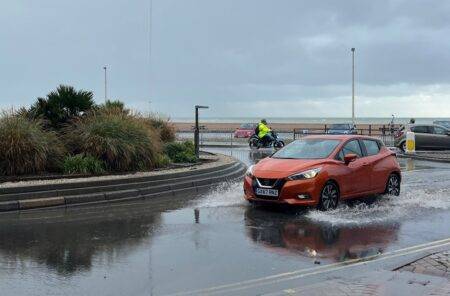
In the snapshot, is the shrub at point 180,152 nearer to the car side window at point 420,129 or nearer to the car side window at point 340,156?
the car side window at point 340,156

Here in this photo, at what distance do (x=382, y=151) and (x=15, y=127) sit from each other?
819 centimetres

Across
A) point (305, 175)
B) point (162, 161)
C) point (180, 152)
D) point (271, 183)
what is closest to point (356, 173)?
point (305, 175)

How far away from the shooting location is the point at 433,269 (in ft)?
23.1

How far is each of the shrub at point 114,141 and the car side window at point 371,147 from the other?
552 cm

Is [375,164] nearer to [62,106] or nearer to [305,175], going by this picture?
[305,175]

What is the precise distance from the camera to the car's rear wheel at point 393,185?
13.1 m

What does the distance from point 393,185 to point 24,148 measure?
8.25 meters

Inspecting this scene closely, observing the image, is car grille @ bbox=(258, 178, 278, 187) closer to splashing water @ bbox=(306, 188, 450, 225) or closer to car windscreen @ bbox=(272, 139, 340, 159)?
splashing water @ bbox=(306, 188, 450, 225)

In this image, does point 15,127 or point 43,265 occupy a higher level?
point 15,127

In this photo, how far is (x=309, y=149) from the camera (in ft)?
40.5

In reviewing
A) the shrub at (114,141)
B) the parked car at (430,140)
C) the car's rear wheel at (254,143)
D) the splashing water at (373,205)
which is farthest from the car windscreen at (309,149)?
the car's rear wheel at (254,143)

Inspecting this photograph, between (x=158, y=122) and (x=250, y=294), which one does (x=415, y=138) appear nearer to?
(x=158, y=122)

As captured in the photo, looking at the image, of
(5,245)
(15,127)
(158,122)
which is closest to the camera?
(5,245)

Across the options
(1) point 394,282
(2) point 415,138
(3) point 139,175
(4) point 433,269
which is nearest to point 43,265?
(1) point 394,282
